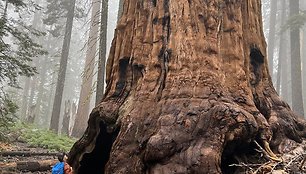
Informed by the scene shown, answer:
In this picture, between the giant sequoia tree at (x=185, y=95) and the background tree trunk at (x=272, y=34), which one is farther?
the background tree trunk at (x=272, y=34)

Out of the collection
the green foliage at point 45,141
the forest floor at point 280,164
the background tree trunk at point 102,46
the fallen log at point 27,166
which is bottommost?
the fallen log at point 27,166

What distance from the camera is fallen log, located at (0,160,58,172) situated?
918cm

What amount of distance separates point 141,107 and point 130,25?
1.71 metres

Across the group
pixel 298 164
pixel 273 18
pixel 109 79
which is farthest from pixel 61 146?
pixel 273 18

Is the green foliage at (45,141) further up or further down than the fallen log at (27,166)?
further up

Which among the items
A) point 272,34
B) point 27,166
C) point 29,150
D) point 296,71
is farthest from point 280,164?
point 272,34

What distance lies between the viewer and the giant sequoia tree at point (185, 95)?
3.96 m

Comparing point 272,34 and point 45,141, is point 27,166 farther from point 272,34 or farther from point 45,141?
point 272,34

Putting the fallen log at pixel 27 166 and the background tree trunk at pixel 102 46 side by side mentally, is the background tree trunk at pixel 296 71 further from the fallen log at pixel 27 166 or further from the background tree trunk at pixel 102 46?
the fallen log at pixel 27 166

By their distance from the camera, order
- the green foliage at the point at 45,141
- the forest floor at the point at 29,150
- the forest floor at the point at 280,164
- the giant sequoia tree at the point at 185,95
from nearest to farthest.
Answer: the forest floor at the point at 280,164
the giant sequoia tree at the point at 185,95
the forest floor at the point at 29,150
the green foliage at the point at 45,141

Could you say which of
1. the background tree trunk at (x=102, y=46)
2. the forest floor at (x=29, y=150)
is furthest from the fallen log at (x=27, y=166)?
the background tree trunk at (x=102, y=46)

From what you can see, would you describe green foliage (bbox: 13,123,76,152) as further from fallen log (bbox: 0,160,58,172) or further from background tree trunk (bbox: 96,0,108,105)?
fallen log (bbox: 0,160,58,172)

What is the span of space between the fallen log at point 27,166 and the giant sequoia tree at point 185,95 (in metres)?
4.63

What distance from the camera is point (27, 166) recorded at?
9727mm
